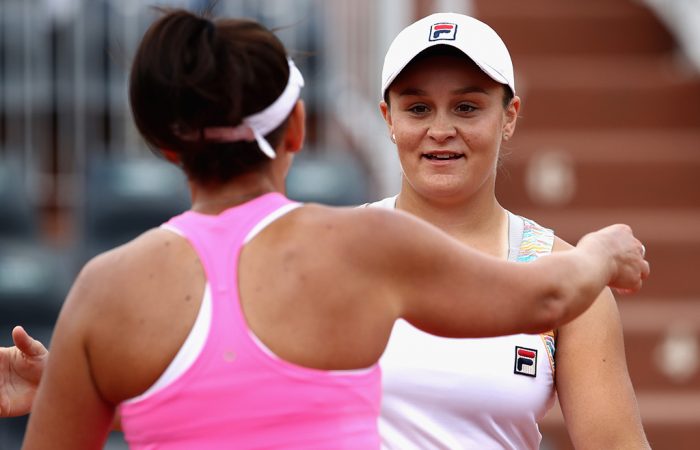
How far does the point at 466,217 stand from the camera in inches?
135

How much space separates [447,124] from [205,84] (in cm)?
100

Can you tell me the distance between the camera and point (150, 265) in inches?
95.4

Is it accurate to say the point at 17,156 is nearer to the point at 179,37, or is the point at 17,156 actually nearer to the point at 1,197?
the point at 1,197

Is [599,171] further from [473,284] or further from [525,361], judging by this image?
[473,284]

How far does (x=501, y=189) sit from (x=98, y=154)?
211 cm

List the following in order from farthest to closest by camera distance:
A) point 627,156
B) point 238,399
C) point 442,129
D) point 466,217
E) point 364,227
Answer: point 627,156 < point 466,217 < point 442,129 < point 364,227 < point 238,399

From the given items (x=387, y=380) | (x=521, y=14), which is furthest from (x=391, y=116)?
(x=521, y=14)

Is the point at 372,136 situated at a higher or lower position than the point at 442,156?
lower

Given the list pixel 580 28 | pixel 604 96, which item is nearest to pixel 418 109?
pixel 604 96

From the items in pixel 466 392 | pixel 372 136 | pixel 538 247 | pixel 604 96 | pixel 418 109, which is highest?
pixel 418 109

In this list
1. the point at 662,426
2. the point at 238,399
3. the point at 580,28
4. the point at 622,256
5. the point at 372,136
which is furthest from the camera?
the point at 580,28

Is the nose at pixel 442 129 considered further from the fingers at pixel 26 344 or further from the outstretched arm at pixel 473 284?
the fingers at pixel 26 344

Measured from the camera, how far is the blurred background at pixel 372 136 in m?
7.16

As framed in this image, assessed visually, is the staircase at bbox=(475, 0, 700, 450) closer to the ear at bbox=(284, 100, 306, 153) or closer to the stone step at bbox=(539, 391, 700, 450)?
the stone step at bbox=(539, 391, 700, 450)
